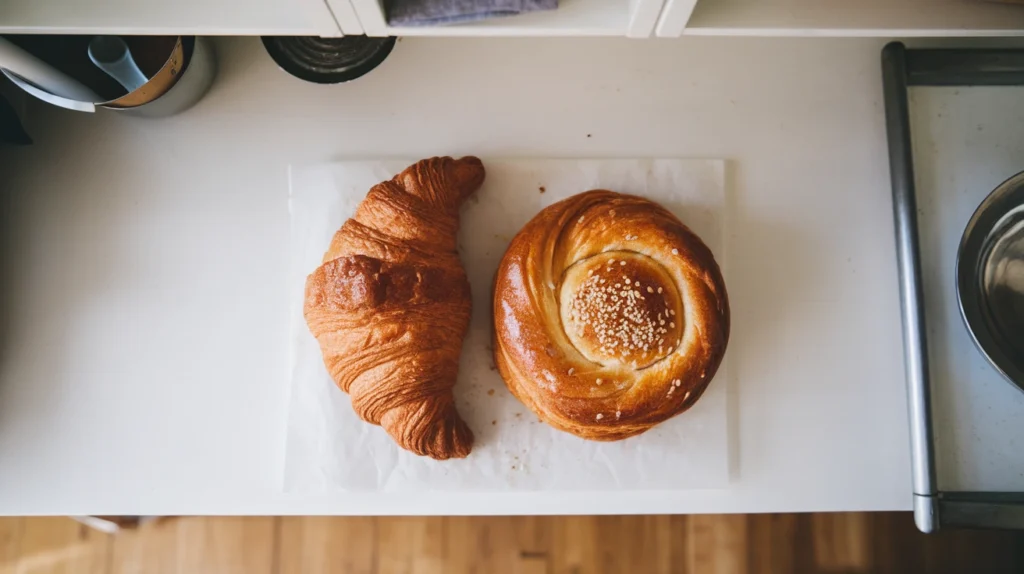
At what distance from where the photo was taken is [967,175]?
1032 mm

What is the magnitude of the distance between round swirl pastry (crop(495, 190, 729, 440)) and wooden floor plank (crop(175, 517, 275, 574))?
2.36 ft

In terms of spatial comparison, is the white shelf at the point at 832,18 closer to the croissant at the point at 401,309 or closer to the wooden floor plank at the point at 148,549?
the croissant at the point at 401,309


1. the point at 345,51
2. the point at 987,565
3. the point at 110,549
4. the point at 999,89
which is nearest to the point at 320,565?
the point at 110,549

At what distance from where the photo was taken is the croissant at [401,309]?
882 millimetres

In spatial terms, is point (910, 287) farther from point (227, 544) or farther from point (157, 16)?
point (227, 544)

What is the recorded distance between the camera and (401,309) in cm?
89

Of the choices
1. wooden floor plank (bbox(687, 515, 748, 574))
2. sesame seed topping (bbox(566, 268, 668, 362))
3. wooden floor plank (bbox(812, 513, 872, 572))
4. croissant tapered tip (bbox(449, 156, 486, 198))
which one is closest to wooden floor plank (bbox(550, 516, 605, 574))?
wooden floor plank (bbox(687, 515, 748, 574))

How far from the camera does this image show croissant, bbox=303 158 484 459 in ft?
2.89

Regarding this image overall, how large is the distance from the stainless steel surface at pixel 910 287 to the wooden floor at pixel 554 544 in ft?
1.19

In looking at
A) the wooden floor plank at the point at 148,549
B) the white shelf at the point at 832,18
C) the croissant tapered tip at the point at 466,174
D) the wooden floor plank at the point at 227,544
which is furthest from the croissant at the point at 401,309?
the wooden floor plank at the point at 148,549

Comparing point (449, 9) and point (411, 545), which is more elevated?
point (449, 9)

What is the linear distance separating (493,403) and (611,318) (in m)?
0.25

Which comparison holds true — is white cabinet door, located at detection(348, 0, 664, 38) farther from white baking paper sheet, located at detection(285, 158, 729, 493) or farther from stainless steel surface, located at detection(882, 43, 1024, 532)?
stainless steel surface, located at detection(882, 43, 1024, 532)

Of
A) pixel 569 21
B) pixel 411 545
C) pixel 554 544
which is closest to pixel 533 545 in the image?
pixel 554 544
